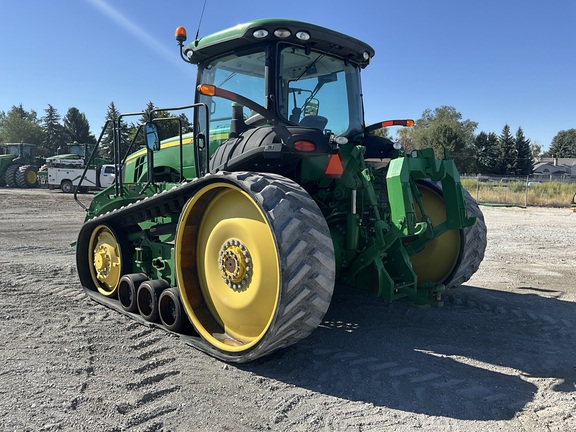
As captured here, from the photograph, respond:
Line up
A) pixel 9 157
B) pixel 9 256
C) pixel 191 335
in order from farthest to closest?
pixel 9 157 → pixel 9 256 → pixel 191 335

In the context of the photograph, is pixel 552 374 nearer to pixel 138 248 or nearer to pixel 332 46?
pixel 332 46

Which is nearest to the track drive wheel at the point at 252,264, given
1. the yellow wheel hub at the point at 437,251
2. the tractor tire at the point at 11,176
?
the yellow wheel hub at the point at 437,251

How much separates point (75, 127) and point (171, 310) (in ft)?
262

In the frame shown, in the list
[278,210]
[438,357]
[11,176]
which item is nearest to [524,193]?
[438,357]

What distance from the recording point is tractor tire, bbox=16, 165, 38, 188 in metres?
30.8

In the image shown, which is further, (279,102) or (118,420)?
(279,102)

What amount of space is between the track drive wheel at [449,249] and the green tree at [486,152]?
2269 inches

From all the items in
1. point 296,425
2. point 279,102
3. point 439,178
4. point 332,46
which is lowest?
point 296,425

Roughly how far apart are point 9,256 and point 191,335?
567 cm

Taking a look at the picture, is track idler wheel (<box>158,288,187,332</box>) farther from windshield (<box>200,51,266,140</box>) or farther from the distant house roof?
the distant house roof

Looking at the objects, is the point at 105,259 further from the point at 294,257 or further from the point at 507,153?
the point at 507,153

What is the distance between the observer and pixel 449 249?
5383 millimetres

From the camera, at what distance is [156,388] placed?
10.9 ft

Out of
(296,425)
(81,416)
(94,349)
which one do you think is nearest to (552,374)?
(296,425)
